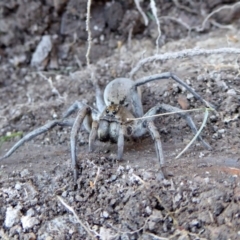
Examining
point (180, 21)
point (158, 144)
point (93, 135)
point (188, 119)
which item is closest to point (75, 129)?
point (93, 135)

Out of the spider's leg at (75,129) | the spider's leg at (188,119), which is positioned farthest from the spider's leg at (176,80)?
the spider's leg at (75,129)

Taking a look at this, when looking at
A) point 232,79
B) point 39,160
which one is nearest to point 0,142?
point 39,160

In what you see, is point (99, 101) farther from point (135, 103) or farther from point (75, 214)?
point (75, 214)

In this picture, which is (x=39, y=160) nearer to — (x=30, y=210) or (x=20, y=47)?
(x=30, y=210)

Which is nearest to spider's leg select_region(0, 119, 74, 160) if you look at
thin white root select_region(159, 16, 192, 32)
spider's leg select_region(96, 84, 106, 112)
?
spider's leg select_region(96, 84, 106, 112)

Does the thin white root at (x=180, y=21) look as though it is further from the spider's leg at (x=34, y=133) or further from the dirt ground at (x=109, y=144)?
the spider's leg at (x=34, y=133)

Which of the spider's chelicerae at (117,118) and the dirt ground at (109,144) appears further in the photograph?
the spider's chelicerae at (117,118)
